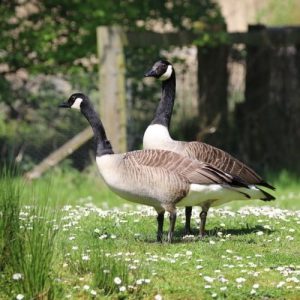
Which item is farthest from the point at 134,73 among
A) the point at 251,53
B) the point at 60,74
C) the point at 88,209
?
the point at 88,209

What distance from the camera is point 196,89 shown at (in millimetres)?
19172

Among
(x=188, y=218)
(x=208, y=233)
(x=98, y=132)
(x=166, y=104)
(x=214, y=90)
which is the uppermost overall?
(x=214, y=90)

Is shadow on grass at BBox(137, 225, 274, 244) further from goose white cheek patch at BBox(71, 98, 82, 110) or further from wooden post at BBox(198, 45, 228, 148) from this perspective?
wooden post at BBox(198, 45, 228, 148)

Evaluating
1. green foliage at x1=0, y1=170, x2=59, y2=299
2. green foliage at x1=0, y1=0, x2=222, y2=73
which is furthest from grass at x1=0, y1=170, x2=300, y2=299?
green foliage at x1=0, y1=0, x2=222, y2=73

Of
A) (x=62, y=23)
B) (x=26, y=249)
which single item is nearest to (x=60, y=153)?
(x=62, y=23)

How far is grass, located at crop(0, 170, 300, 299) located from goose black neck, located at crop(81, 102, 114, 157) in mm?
884

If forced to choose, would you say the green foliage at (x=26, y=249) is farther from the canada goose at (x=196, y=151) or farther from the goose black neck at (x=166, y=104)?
the goose black neck at (x=166, y=104)

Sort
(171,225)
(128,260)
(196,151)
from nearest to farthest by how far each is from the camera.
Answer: (128,260) → (171,225) → (196,151)

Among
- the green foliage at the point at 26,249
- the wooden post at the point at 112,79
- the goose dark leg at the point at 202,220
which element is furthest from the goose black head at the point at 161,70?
the wooden post at the point at 112,79

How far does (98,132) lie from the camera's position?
1030cm

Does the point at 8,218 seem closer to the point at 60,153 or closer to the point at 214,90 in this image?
the point at 60,153

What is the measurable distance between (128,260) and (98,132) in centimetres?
195

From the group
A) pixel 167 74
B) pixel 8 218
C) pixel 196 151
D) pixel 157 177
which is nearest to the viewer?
pixel 8 218

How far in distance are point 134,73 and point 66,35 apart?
146 cm
